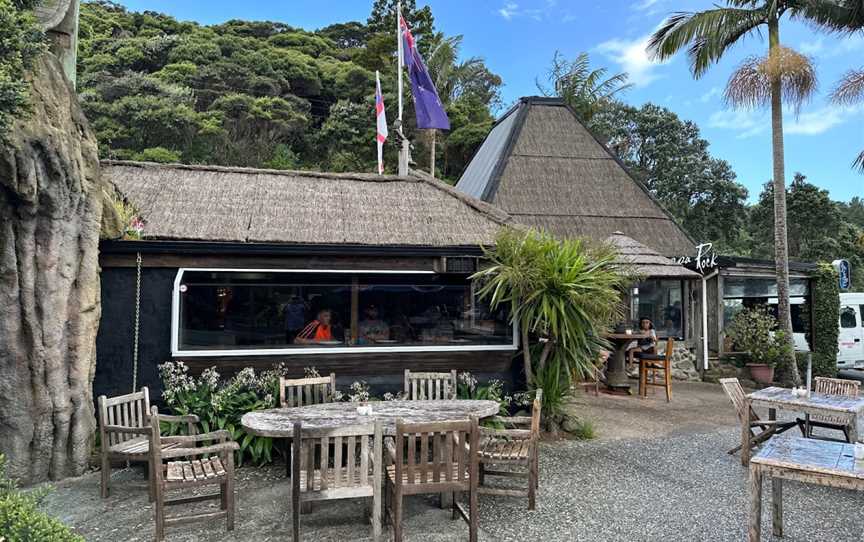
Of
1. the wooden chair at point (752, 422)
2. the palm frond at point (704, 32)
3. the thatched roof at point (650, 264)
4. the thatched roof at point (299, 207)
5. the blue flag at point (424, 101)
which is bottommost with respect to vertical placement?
the wooden chair at point (752, 422)

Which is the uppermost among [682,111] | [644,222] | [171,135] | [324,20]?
[324,20]

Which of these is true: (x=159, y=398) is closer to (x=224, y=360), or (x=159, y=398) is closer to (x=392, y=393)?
(x=224, y=360)

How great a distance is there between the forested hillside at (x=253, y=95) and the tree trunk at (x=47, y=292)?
16591mm

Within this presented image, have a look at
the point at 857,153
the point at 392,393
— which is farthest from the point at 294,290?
the point at 857,153

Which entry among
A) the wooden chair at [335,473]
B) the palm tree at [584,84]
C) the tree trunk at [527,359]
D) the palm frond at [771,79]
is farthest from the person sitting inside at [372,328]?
the palm tree at [584,84]

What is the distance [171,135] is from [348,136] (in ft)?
24.1

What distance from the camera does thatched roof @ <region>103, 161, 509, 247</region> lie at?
6.62 m

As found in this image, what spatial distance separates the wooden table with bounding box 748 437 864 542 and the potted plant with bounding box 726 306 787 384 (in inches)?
307

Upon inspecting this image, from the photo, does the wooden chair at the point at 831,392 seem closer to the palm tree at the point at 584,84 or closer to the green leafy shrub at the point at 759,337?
the green leafy shrub at the point at 759,337

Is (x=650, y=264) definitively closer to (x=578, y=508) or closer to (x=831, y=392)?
(x=831, y=392)

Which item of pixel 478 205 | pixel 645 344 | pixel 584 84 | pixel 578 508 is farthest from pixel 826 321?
pixel 584 84

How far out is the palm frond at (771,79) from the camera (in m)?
10.4

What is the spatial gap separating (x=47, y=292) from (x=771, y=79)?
487 inches

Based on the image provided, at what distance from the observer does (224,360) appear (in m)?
6.27
